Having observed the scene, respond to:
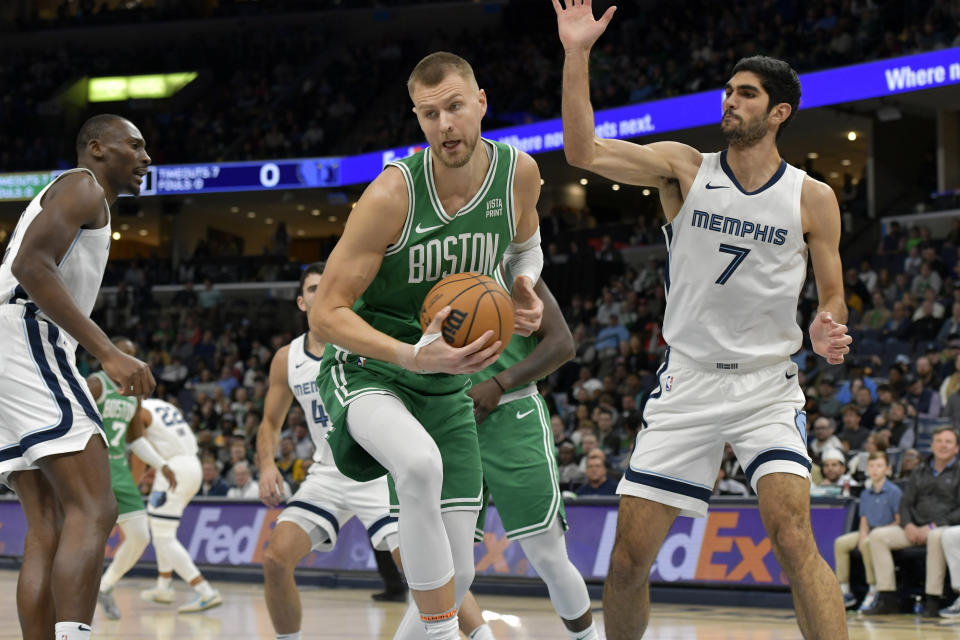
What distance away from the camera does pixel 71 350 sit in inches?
186

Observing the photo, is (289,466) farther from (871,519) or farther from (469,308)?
(469,308)

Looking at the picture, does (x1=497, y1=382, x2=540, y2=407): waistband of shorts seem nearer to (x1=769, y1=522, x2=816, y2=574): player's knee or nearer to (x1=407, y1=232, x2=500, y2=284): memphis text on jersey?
(x1=407, y1=232, x2=500, y2=284): memphis text on jersey

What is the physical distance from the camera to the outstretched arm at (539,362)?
539 cm

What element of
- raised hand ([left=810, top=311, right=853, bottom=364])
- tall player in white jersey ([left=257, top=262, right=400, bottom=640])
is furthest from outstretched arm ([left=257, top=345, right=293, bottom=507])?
raised hand ([left=810, top=311, right=853, bottom=364])

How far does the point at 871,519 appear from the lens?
32.8 feet

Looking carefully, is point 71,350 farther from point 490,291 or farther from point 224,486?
point 224,486

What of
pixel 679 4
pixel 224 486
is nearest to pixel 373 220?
pixel 224 486

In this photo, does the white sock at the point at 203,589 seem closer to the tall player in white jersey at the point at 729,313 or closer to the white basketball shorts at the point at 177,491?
the white basketball shorts at the point at 177,491

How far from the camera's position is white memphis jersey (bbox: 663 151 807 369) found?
4801 mm

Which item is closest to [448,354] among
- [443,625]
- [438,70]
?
[443,625]

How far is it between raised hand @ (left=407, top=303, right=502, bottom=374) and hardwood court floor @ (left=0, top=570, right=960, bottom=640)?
15.4 ft

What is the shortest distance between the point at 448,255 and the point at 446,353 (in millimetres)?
601

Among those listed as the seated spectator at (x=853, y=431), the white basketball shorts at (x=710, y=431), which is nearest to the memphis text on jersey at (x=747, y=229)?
the white basketball shorts at (x=710, y=431)

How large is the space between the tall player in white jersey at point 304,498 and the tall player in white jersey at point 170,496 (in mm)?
4033
